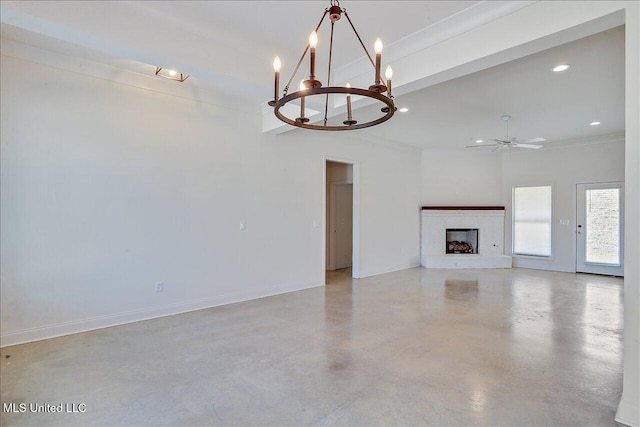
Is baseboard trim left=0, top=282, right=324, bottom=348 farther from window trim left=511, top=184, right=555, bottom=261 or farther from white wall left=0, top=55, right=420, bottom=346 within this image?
window trim left=511, top=184, right=555, bottom=261

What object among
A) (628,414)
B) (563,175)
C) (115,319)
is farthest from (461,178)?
(115,319)

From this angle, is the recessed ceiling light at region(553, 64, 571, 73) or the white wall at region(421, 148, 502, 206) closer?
the recessed ceiling light at region(553, 64, 571, 73)

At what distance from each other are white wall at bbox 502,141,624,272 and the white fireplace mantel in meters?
0.36

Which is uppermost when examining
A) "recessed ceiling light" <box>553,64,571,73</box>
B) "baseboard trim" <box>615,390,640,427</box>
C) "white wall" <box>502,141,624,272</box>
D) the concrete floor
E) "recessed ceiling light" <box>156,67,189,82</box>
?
"recessed ceiling light" <box>156,67,189,82</box>

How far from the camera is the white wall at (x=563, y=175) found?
22.7ft

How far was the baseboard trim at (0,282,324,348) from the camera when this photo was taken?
3.23 meters

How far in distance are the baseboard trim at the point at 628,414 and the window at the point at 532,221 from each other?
255 inches

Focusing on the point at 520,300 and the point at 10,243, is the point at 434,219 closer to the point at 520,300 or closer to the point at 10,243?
the point at 520,300

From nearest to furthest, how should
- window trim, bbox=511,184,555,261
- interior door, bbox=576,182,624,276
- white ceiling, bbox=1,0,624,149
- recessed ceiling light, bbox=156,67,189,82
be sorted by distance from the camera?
white ceiling, bbox=1,0,624,149 < recessed ceiling light, bbox=156,67,189,82 < interior door, bbox=576,182,624,276 < window trim, bbox=511,184,555,261

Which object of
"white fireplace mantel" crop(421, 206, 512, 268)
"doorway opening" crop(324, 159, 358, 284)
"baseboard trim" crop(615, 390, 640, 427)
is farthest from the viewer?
"white fireplace mantel" crop(421, 206, 512, 268)

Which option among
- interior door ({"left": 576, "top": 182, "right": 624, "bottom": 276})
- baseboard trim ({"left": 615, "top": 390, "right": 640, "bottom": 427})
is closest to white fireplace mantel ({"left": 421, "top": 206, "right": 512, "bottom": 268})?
interior door ({"left": 576, "top": 182, "right": 624, "bottom": 276})

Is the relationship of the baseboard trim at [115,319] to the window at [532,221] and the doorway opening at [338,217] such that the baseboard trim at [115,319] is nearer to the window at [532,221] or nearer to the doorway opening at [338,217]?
the doorway opening at [338,217]

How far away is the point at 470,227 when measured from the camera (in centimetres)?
820

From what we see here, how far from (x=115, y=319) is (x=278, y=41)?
11.4ft
